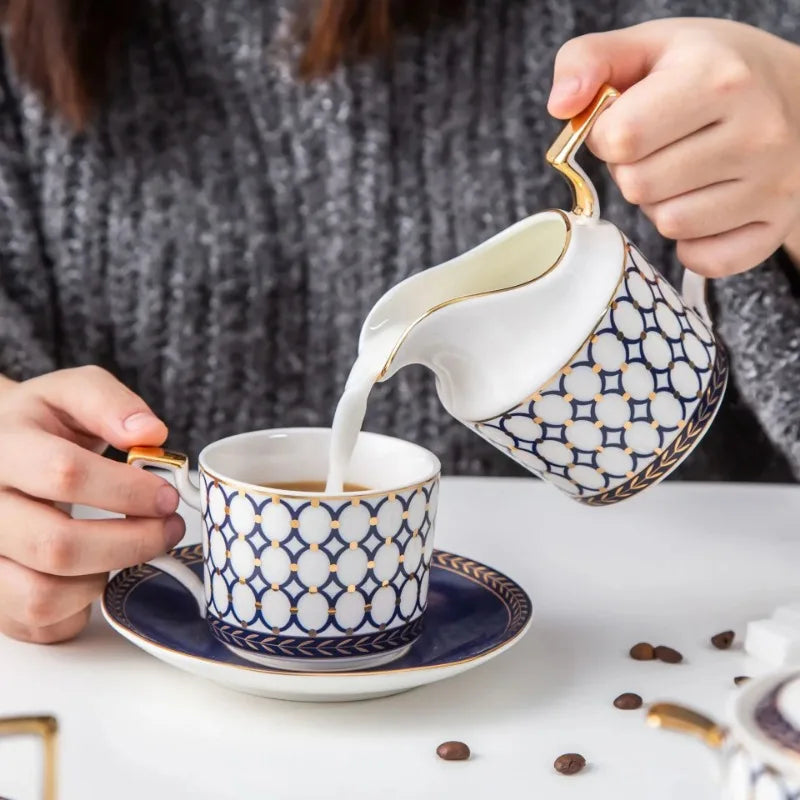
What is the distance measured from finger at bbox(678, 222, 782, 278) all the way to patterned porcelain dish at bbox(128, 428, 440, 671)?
0.27 meters

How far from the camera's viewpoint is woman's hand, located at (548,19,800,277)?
799mm

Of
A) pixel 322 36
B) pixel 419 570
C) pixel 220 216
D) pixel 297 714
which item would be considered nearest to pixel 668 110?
pixel 419 570

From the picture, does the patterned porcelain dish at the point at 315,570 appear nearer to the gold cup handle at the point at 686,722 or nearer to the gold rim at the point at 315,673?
the gold rim at the point at 315,673

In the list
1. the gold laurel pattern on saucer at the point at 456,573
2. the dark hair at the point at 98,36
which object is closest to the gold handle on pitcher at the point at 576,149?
the gold laurel pattern on saucer at the point at 456,573

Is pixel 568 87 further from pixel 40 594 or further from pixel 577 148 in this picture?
pixel 40 594

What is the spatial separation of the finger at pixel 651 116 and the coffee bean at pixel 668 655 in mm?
341

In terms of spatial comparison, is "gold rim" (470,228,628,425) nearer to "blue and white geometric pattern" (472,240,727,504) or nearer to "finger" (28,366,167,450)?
"blue and white geometric pattern" (472,240,727,504)

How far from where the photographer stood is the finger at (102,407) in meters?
0.84

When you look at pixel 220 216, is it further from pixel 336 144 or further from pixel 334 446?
pixel 334 446

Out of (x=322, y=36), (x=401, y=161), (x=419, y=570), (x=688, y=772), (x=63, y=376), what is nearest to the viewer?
(x=688, y=772)

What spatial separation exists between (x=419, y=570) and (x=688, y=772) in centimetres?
21

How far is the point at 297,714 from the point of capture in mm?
744

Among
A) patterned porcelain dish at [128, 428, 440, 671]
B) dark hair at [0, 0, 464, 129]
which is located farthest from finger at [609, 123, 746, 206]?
dark hair at [0, 0, 464, 129]

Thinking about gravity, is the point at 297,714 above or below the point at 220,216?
below
